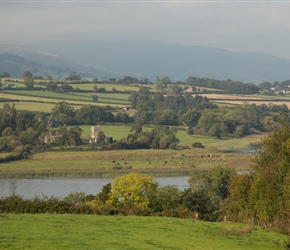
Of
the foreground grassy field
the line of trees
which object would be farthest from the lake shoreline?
the foreground grassy field

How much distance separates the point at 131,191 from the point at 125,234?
14.8 m

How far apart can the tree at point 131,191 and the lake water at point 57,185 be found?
14.5m

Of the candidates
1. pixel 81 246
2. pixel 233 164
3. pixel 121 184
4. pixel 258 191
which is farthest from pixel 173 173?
pixel 81 246

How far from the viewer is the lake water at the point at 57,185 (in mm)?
50469

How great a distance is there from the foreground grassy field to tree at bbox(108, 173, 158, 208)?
31.5 feet

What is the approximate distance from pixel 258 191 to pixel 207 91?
11888 cm

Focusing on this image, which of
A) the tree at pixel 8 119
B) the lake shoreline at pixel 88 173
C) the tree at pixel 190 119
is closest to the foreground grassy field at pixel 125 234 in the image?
the lake shoreline at pixel 88 173

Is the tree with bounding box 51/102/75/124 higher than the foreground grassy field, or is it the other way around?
the foreground grassy field

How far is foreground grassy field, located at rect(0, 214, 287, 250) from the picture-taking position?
16.8m

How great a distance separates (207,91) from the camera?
148 metres

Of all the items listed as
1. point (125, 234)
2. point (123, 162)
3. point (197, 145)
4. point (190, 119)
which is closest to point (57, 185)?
point (123, 162)

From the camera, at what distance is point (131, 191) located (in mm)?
34000

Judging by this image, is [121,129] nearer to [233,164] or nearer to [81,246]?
[233,164]

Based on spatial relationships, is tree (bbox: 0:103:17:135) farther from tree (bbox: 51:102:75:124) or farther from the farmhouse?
the farmhouse
